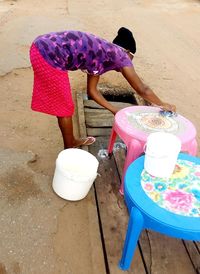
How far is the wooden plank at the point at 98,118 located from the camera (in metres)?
3.67

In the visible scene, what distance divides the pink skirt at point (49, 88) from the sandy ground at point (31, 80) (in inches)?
20.1

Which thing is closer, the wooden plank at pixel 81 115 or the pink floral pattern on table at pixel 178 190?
the pink floral pattern on table at pixel 178 190

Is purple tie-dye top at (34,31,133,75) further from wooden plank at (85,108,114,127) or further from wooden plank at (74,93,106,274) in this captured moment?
wooden plank at (85,108,114,127)

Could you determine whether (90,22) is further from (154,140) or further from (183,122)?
(154,140)

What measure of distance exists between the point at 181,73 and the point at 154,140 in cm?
342

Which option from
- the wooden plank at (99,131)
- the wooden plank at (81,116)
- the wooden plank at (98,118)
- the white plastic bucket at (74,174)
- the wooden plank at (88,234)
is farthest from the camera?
the wooden plank at (98,118)

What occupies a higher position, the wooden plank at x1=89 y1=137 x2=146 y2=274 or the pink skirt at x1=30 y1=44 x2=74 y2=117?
the pink skirt at x1=30 y1=44 x2=74 y2=117

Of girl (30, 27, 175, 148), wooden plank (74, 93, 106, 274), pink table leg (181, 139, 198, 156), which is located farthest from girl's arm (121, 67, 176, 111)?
wooden plank (74, 93, 106, 274)

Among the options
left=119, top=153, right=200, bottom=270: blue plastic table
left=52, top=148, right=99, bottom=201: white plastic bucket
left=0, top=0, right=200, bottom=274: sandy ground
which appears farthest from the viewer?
left=52, top=148, right=99, bottom=201: white plastic bucket

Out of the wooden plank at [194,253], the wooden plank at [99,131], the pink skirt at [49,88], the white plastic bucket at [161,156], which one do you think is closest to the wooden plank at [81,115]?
the wooden plank at [99,131]

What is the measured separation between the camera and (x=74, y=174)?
7.79ft

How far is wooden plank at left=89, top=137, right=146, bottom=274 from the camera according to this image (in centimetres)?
214

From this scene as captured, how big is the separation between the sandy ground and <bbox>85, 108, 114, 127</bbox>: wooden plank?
1.24 ft

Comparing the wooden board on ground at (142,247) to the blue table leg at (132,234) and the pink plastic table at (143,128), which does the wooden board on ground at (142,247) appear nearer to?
the blue table leg at (132,234)
